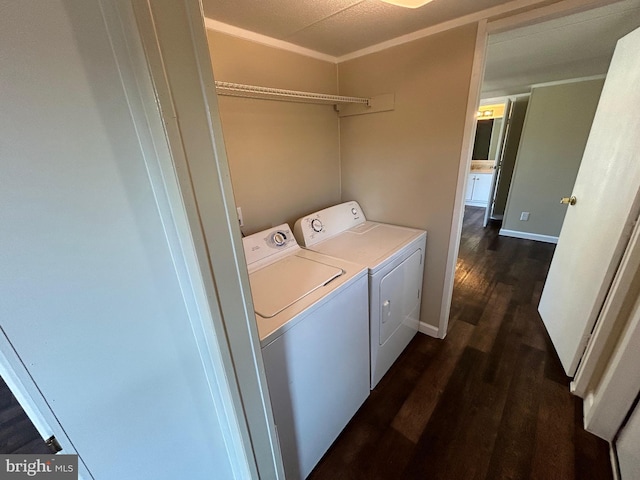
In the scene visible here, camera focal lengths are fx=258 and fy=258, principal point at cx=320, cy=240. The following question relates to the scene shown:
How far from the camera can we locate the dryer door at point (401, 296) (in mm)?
1608

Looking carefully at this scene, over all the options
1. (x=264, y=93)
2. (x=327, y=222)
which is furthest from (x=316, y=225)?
(x=264, y=93)

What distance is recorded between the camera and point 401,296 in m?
1.79

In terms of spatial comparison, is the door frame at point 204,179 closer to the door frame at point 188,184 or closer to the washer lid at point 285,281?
the door frame at point 188,184

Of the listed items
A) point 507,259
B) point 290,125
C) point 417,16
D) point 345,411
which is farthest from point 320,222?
point 507,259

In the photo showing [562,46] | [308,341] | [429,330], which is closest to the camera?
[308,341]

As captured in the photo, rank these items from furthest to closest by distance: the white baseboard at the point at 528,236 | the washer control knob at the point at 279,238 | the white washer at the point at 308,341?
the white baseboard at the point at 528,236
the washer control knob at the point at 279,238
the white washer at the point at 308,341

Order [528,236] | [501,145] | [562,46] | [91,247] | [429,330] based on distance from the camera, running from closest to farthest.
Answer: [91,247], [562,46], [429,330], [528,236], [501,145]

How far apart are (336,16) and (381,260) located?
1346mm

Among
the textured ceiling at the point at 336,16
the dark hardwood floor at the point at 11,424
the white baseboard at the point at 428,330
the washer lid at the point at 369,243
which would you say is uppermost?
the textured ceiling at the point at 336,16

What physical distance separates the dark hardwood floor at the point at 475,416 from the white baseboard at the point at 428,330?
45 mm

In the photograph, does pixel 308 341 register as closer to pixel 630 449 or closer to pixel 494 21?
pixel 630 449

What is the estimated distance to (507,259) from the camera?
3410 mm

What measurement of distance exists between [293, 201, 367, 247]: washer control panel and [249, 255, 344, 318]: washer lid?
0.27 metres

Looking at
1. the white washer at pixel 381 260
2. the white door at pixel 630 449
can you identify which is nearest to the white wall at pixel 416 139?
the white washer at pixel 381 260
